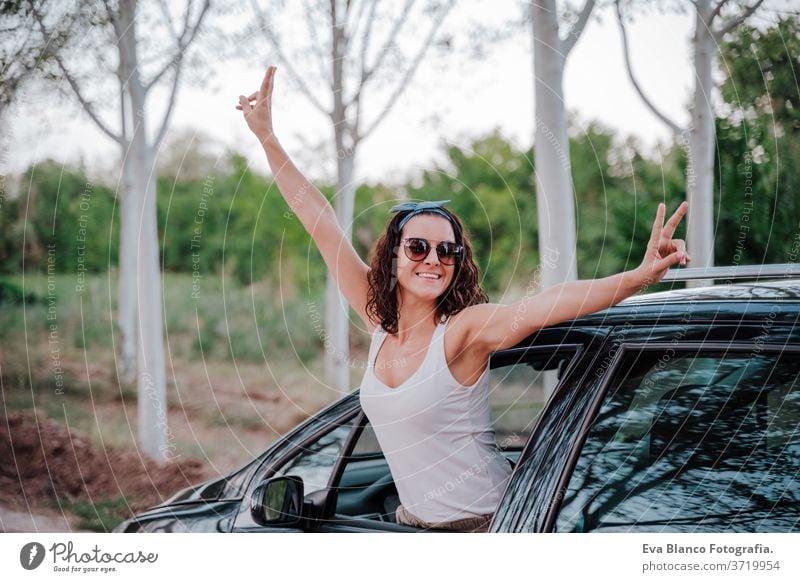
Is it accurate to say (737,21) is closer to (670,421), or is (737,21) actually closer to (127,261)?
(670,421)

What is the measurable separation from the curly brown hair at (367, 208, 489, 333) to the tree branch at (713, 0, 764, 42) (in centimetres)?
219

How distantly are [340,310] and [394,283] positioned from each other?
2.72m

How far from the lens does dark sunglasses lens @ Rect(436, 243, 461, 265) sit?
7.52 ft

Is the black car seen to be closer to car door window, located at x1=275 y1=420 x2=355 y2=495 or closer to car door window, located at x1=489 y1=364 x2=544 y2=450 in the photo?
car door window, located at x1=275 y1=420 x2=355 y2=495

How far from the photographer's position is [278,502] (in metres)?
2.23

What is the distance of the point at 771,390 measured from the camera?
70.1 inches

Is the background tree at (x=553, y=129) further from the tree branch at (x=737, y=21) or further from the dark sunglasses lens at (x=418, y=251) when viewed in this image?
the dark sunglasses lens at (x=418, y=251)

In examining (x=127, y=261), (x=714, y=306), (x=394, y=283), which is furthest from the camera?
(x=127, y=261)

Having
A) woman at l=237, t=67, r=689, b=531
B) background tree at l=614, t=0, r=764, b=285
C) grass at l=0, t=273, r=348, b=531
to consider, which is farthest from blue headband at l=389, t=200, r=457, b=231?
grass at l=0, t=273, r=348, b=531

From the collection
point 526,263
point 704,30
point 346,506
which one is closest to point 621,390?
point 346,506

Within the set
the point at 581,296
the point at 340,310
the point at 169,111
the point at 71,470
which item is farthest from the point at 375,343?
the point at 71,470

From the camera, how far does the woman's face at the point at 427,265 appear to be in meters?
2.27

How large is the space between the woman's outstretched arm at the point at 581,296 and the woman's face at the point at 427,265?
245 mm
